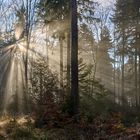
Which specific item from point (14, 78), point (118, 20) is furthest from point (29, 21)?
point (14, 78)

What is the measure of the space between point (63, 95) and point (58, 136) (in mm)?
6350

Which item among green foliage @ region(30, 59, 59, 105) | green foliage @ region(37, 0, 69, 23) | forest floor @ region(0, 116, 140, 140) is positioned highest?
green foliage @ region(37, 0, 69, 23)

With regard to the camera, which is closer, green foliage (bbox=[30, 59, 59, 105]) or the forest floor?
the forest floor

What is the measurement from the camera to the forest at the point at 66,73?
52.8ft

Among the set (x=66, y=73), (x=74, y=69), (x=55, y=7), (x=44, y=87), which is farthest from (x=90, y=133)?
(x=66, y=73)

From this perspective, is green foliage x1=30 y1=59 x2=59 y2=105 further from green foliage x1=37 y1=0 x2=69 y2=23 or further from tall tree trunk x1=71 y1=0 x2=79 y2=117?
green foliage x1=37 y1=0 x2=69 y2=23

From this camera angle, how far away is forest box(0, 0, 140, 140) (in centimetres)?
1609

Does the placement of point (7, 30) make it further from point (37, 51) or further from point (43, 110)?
point (43, 110)

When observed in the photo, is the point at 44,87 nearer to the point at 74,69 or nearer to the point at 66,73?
the point at 74,69

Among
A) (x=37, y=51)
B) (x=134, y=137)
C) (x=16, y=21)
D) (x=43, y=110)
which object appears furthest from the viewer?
(x=37, y=51)

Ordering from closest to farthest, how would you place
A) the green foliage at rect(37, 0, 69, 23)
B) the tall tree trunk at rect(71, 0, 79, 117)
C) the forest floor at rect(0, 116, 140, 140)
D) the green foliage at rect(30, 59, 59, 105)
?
the forest floor at rect(0, 116, 140, 140) < the green foliage at rect(30, 59, 59, 105) < the tall tree trunk at rect(71, 0, 79, 117) < the green foliage at rect(37, 0, 69, 23)

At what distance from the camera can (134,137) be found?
38.5 ft

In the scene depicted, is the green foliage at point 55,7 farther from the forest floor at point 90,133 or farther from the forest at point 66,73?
the forest floor at point 90,133

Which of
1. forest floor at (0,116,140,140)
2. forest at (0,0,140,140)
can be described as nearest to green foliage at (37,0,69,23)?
forest at (0,0,140,140)
